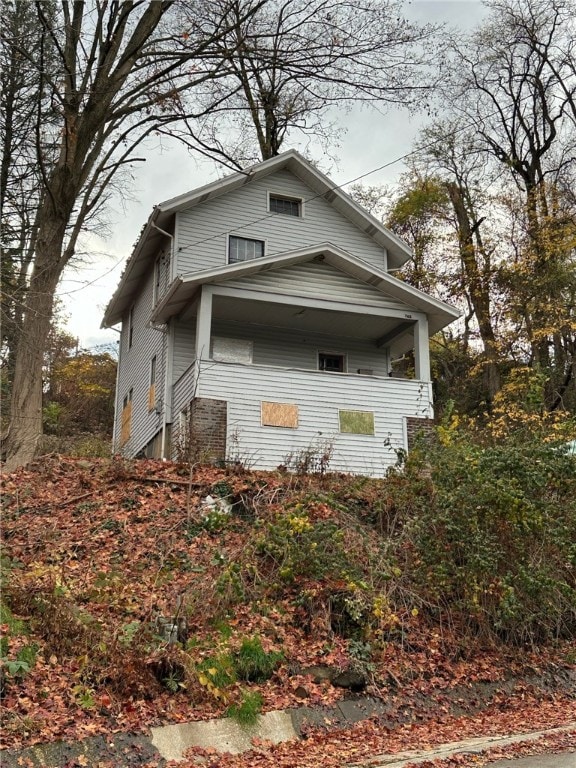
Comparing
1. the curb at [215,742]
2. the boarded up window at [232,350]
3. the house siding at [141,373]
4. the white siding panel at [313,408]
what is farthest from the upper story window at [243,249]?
the curb at [215,742]

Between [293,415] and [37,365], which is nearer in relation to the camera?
[37,365]

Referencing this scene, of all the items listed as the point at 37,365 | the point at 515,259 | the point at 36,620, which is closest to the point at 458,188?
the point at 515,259

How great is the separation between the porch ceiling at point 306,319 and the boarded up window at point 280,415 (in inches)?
96.8

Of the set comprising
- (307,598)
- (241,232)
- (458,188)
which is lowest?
(307,598)

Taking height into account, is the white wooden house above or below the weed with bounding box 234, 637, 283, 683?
above

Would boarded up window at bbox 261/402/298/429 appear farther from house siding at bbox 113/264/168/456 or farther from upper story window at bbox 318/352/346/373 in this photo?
upper story window at bbox 318/352/346/373

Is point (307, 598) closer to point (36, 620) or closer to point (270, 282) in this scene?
point (36, 620)

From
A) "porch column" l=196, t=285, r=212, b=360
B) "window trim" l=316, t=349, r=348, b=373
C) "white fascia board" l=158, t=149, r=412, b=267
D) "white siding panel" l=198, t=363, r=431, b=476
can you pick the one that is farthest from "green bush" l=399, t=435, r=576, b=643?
"white fascia board" l=158, t=149, r=412, b=267

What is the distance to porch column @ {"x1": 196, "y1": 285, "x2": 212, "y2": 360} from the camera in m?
14.9

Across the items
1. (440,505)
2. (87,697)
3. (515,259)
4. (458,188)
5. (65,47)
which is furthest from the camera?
(458,188)

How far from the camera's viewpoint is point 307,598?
28.7 feet

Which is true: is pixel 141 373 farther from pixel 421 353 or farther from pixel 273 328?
pixel 421 353

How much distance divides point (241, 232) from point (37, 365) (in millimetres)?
6899

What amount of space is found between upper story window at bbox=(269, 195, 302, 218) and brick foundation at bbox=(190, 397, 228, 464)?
6850 millimetres
